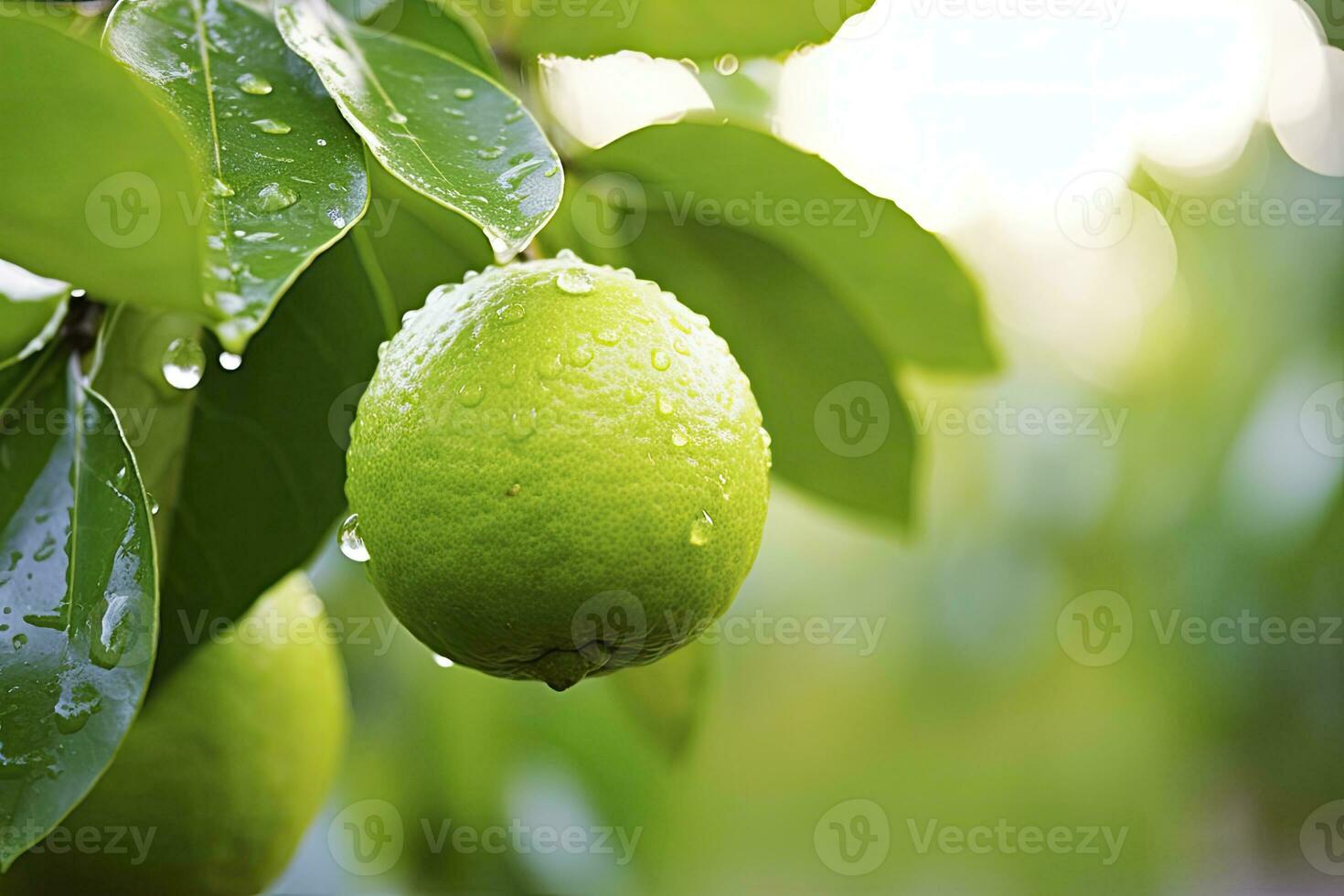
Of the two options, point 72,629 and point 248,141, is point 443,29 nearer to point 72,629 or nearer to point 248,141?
point 248,141

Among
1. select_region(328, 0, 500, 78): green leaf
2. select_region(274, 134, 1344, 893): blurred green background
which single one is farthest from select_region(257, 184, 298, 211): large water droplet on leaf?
select_region(274, 134, 1344, 893): blurred green background

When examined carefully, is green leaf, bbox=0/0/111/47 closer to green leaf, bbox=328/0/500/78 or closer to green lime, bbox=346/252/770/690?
green leaf, bbox=328/0/500/78

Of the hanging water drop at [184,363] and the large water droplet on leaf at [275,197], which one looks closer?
the large water droplet on leaf at [275,197]

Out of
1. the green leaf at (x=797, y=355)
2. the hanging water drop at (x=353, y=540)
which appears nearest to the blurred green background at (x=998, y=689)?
the green leaf at (x=797, y=355)

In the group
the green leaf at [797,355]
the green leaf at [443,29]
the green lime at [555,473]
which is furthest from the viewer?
the green leaf at [797,355]

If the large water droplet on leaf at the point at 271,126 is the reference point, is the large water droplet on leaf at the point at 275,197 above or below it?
below

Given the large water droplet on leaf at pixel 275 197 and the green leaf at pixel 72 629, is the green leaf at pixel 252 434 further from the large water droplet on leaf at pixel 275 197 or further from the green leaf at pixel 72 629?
the large water droplet on leaf at pixel 275 197

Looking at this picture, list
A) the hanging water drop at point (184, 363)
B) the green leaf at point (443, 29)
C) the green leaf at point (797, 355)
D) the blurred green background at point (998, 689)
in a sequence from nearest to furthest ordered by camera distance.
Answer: the hanging water drop at point (184, 363) < the green leaf at point (443, 29) < the green leaf at point (797, 355) < the blurred green background at point (998, 689)
